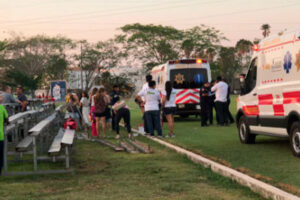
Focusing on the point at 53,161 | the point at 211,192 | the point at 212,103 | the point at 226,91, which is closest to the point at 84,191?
the point at 211,192

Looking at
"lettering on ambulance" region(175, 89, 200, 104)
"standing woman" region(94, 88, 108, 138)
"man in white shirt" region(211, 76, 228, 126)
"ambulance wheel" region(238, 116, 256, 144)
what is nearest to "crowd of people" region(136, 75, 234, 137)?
"man in white shirt" region(211, 76, 228, 126)

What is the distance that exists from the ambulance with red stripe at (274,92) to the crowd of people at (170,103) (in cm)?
301

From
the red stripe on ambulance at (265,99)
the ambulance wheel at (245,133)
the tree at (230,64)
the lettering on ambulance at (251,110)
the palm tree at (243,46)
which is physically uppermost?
the palm tree at (243,46)

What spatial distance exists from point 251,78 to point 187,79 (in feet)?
34.8

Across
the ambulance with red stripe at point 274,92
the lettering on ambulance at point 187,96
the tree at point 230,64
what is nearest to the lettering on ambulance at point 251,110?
the ambulance with red stripe at point 274,92

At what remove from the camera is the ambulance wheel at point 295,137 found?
9.86 meters

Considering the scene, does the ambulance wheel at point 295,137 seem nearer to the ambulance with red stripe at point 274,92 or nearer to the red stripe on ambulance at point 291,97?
the ambulance with red stripe at point 274,92

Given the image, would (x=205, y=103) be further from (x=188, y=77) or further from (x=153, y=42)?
(x=153, y=42)

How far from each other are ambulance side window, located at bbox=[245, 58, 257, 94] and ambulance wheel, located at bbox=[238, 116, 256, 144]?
78cm

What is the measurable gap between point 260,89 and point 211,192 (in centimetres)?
539

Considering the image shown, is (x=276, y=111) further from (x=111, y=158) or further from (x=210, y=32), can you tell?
(x=210, y=32)

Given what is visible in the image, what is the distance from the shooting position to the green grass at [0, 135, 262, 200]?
6.66 meters

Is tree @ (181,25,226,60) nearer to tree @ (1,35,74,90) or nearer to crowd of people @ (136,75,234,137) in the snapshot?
tree @ (1,35,74,90)

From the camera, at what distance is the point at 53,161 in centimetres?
1007
